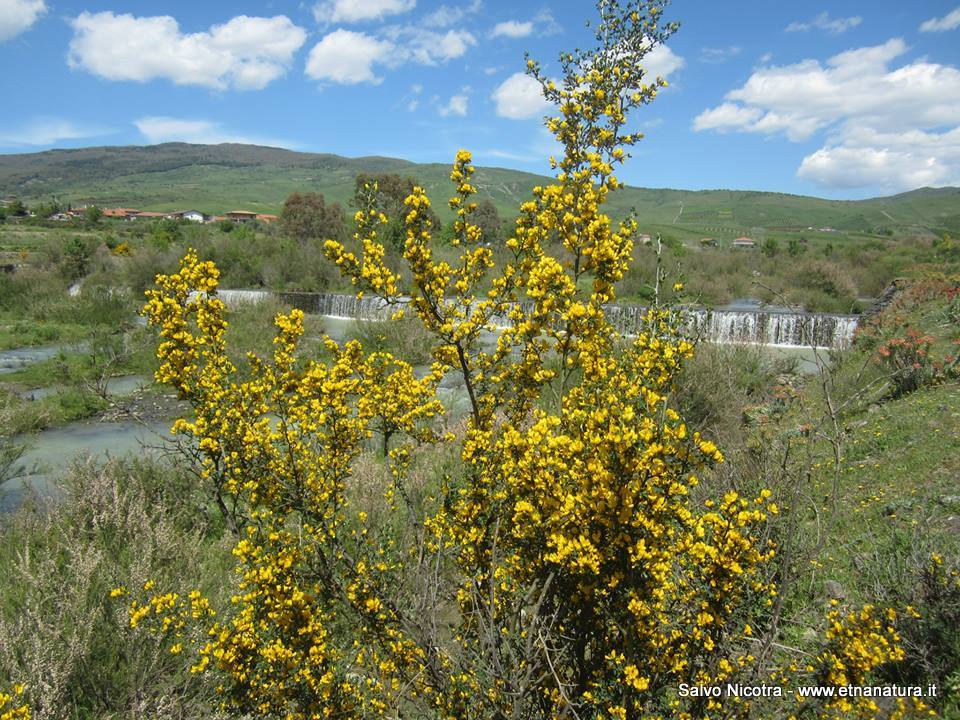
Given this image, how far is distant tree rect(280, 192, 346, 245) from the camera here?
4722 centimetres

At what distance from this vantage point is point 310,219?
47.6m

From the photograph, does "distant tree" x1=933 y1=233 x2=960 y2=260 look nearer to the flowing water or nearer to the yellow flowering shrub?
the flowing water

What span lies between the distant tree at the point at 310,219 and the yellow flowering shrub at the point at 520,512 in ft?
149

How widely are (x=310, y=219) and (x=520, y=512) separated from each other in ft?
162

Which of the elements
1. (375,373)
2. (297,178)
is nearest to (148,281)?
(375,373)

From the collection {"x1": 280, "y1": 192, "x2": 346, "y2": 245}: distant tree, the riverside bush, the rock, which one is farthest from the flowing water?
{"x1": 280, "y1": 192, "x2": 346, "y2": 245}: distant tree

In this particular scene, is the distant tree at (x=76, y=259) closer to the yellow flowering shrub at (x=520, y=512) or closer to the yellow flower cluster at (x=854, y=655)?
the yellow flowering shrub at (x=520, y=512)

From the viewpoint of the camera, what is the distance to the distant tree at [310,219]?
1859 inches

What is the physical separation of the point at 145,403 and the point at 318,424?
1403 cm

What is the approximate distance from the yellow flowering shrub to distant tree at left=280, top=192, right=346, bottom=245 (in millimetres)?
45338

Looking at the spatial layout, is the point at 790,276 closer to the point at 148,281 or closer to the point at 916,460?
the point at 916,460

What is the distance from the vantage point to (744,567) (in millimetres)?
2232

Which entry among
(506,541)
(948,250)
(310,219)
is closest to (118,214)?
(310,219)

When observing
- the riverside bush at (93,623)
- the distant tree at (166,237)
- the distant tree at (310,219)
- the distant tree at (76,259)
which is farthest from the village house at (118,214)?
the riverside bush at (93,623)
